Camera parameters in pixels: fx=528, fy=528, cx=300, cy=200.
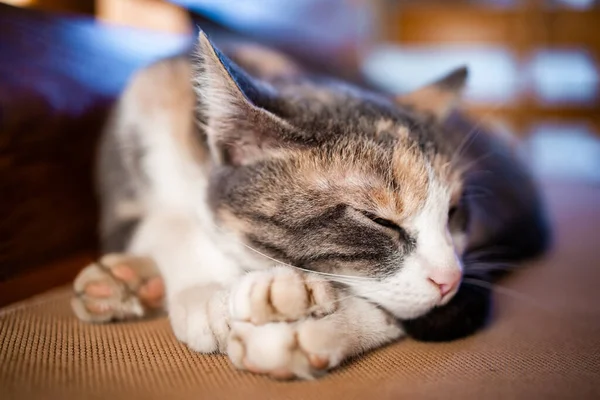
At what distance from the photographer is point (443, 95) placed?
1.26m

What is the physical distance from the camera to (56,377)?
0.76 metres

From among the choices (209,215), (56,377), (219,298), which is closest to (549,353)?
(219,298)

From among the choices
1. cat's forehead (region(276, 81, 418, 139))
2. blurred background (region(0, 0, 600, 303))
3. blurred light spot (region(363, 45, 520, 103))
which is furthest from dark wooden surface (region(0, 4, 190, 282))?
blurred light spot (region(363, 45, 520, 103))

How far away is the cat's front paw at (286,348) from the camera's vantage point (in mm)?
739

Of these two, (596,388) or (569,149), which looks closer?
(596,388)

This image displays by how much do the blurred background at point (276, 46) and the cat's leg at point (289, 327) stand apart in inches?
25.1

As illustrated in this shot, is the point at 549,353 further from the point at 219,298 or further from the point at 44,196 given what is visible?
the point at 44,196

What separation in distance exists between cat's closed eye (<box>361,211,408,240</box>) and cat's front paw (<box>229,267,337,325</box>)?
149 mm

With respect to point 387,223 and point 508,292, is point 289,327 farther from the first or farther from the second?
point 508,292

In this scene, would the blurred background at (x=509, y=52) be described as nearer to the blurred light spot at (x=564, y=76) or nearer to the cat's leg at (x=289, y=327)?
the blurred light spot at (x=564, y=76)

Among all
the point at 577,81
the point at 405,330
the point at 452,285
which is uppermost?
the point at 577,81

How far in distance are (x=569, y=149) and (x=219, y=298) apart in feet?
12.8

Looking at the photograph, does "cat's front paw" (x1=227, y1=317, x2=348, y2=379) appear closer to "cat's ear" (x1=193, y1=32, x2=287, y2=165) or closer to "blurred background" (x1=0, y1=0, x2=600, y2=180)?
"cat's ear" (x1=193, y1=32, x2=287, y2=165)

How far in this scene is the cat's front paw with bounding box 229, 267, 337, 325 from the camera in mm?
774
